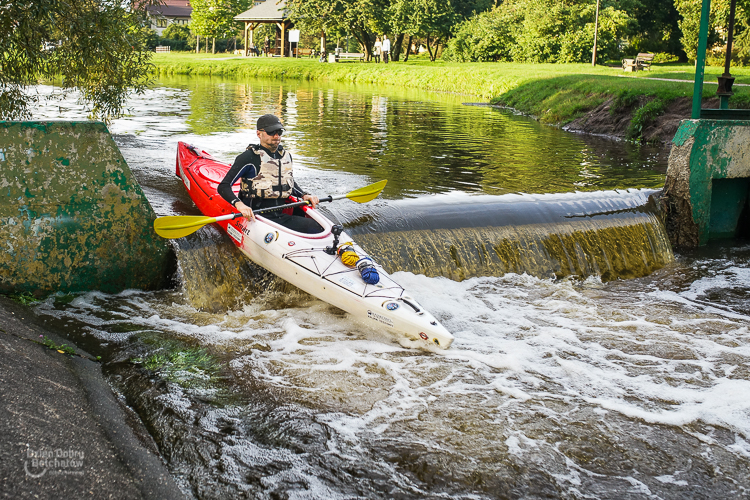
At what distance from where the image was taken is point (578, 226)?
307 inches

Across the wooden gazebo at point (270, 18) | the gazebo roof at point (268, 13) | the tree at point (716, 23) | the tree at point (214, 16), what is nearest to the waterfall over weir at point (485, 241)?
the tree at point (716, 23)

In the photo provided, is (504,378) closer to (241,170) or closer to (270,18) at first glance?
(241,170)

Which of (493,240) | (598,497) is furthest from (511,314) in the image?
(598,497)

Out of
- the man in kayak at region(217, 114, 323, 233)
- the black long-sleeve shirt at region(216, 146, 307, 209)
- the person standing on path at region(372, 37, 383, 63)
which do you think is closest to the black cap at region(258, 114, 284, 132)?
the man in kayak at region(217, 114, 323, 233)

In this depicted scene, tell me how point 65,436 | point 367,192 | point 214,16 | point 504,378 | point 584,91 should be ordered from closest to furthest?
point 65,436
point 504,378
point 367,192
point 584,91
point 214,16

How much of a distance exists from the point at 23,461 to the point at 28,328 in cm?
225

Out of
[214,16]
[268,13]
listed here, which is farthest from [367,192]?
[214,16]

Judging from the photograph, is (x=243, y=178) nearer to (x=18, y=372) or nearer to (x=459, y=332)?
(x=459, y=332)

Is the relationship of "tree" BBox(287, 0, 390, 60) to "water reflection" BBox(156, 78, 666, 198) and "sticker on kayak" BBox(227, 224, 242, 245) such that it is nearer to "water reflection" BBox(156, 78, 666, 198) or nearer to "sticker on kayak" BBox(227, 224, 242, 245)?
"water reflection" BBox(156, 78, 666, 198)

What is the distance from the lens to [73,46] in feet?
27.7

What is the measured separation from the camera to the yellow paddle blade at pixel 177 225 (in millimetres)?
5764

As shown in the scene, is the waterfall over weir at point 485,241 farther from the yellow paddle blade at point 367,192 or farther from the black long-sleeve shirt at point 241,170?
the black long-sleeve shirt at point 241,170

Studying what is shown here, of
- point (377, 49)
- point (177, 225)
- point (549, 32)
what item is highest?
point (377, 49)

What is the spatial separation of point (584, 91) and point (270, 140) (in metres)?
15.5
